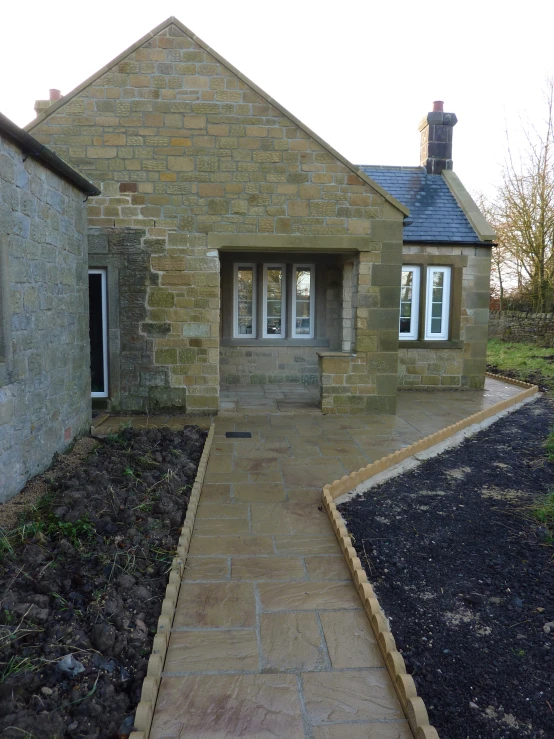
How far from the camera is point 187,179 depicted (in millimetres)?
7812

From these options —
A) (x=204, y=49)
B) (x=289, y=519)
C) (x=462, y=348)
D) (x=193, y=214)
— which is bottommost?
(x=289, y=519)

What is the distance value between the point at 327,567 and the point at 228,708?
1.41 m

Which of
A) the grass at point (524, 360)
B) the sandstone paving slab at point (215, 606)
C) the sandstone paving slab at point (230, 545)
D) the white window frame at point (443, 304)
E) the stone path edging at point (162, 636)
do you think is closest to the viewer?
the stone path edging at point (162, 636)

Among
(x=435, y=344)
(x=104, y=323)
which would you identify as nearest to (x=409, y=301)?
(x=435, y=344)

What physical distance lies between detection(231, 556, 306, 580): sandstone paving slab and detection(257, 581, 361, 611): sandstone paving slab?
0.10 m

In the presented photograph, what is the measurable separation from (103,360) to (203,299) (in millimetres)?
1804

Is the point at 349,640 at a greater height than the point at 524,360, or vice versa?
the point at 524,360

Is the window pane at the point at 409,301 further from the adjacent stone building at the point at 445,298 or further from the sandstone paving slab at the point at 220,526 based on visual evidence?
the sandstone paving slab at the point at 220,526

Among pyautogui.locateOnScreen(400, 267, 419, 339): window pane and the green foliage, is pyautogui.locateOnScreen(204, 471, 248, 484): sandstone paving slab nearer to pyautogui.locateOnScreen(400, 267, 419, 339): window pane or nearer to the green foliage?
the green foliage

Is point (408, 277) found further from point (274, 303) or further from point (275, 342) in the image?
point (275, 342)

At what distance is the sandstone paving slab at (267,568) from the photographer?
3586mm

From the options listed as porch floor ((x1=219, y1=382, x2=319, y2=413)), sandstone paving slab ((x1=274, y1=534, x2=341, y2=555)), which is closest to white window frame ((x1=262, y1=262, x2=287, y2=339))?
porch floor ((x1=219, y1=382, x2=319, y2=413))

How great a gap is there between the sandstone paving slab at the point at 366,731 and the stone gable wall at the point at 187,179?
20.3ft

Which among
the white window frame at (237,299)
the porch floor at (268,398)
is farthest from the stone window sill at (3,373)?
the white window frame at (237,299)
